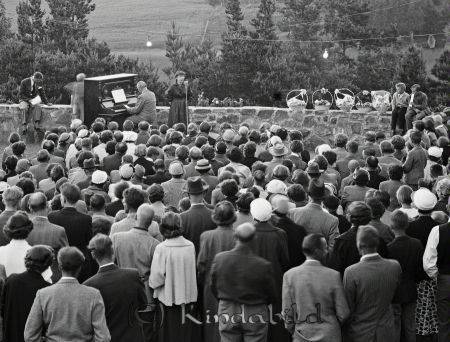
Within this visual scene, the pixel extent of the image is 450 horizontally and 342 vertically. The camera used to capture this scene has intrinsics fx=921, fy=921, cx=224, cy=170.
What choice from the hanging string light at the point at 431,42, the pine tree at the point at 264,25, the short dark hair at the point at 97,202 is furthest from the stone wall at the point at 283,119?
the hanging string light at the point at 431,42

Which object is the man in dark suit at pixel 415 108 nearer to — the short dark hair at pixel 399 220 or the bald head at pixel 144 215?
the short dark hair at pixel 399 220

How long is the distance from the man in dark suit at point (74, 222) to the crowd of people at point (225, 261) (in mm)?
12

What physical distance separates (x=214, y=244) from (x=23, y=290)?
1917 millimetres

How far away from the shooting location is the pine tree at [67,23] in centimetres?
3404

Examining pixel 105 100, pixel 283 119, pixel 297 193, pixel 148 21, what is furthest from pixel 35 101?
pixel 148 21

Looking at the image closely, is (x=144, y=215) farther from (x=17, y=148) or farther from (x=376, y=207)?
(x=17, y=148)

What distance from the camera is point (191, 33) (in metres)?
38.7

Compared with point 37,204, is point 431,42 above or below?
above

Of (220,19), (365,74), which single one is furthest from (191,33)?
(365,74)

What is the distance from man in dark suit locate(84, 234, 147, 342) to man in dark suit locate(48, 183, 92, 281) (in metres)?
1.50

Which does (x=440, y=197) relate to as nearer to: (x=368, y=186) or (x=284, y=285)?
(x=368, y=186)

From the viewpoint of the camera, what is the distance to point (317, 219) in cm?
916

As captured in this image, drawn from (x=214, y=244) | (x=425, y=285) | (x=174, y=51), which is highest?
(x=174, y=51)

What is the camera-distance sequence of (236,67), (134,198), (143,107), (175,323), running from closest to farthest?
(175,323), (134,198), (143,107), (236,67)
